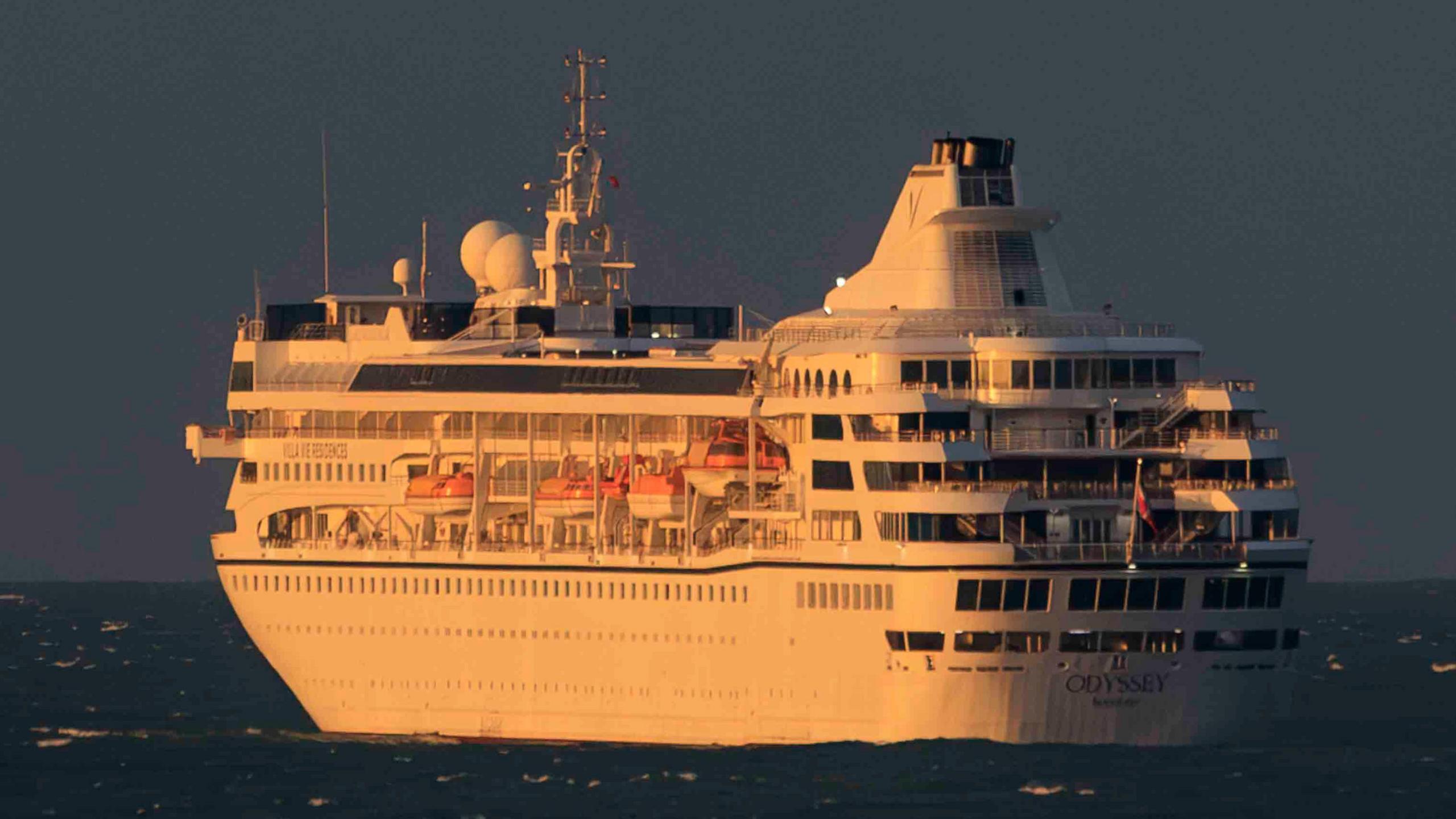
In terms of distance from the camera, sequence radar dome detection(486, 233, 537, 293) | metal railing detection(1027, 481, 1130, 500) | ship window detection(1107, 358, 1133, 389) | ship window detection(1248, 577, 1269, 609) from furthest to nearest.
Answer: radar dome detection(486, 233, 537, 293), ship window detection(1107, 358, 1133, 389), metal railing detection(1027, 481, 1130, 500), ship window detection(1248, 577, 1269, 609)

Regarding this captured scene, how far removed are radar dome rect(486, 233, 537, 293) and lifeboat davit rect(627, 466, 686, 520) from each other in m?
12.6

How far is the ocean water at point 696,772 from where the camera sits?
263 feet

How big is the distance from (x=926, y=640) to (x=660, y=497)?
931cm

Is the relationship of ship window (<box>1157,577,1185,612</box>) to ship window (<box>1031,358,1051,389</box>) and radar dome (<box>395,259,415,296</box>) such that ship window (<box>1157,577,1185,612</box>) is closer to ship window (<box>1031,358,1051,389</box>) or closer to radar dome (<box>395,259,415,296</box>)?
ship window (<box>1031,358,1051,389</box>)

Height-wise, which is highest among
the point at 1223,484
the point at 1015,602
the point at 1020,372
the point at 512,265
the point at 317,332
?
the point at 512,265

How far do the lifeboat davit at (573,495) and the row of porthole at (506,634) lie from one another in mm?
2776

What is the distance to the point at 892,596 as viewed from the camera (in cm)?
8356

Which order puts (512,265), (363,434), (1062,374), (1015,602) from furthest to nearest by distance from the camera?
(512,265)
(363,434)
(1062,374)
(1015,602)

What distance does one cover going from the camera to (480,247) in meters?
104

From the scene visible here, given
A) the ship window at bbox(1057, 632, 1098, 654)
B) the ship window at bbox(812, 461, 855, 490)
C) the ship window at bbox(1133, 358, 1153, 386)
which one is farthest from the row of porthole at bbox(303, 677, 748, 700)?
the ship window at bbox(1133, 358, 1153, 386)

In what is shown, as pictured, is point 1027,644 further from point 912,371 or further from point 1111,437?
point 912,371

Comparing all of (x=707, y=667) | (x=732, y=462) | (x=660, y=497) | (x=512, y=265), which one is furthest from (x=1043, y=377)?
(x=512, y=265)

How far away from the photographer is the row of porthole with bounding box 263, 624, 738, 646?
88.5m

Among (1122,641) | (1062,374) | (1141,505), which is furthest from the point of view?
(1062,374)
